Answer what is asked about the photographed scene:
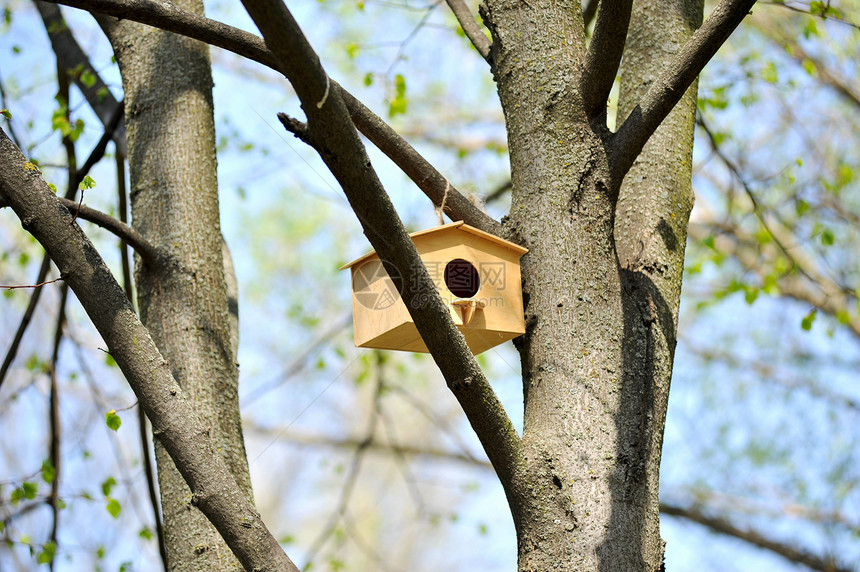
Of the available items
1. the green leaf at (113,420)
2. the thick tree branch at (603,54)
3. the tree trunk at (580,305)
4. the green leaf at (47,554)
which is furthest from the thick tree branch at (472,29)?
the green leaf at (47,554)

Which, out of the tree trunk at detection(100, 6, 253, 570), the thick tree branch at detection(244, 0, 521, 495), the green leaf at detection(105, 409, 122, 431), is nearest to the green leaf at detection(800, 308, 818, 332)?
the thick tree branch at detection(244, 0, 521, 495)

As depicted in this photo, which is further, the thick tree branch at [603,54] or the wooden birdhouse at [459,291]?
the wooden birdhouse at [459,291]

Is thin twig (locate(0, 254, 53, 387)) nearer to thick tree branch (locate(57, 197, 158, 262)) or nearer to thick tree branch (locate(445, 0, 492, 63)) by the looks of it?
thick tree branch (locate(57, 197, 158, 262))

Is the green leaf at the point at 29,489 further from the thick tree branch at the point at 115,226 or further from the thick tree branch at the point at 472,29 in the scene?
the thick tree branch at the point at 472,29

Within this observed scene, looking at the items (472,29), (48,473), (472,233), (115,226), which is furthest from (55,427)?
(472,29)

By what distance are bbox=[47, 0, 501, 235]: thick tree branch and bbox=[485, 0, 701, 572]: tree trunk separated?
212 mm

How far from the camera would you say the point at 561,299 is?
6.24 feet

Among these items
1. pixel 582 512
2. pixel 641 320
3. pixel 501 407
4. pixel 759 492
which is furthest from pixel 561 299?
pixel 759 492

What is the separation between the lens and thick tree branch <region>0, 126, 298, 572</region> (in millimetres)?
1575

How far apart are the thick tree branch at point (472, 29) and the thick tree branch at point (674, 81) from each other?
0.54m

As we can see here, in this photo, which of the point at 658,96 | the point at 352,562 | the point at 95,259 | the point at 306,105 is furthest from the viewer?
the point at 352,562

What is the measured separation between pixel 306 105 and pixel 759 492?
655 cm

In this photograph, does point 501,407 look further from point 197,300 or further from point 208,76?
point 208,76

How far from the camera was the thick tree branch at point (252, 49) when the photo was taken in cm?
168
